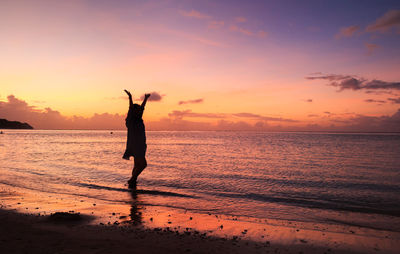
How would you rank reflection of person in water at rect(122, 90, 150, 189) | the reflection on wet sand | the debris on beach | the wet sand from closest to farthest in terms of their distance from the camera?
the wet sand, the debris on beach, the reflection on wet sand, reflection of person in water at rect(122, 90, 150, 189)

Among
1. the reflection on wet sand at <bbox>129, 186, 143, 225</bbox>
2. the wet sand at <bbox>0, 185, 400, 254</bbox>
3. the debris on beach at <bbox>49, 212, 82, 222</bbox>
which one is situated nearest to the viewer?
the wet sand at <bbox>0, 185, 400, 254</bbox>

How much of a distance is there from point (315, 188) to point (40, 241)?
1364 cm

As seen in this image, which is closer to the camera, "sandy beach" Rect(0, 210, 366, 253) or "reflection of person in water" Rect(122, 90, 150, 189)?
"sandy beach" Rect(0, 210, 366, 253)

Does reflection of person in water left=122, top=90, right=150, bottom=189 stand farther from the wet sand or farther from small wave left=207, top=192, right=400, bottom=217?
small wave left=207, top=192, right=400, bottom=217

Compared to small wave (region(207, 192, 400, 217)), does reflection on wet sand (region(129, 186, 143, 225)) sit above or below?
above

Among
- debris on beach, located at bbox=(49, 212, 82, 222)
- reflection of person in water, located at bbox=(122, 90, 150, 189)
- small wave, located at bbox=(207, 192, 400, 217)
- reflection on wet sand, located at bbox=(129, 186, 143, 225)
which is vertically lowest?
small wave, located at bbox=(207, 192, 400, 217)

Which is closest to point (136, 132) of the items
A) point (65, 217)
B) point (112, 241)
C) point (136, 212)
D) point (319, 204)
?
point (136, 212)

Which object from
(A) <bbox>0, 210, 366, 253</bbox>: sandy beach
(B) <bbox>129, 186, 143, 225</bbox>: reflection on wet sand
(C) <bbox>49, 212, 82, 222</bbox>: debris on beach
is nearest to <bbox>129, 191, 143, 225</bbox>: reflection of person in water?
(B) <bbox>129, 186, 143, 225</bbox>: reflection on wet sand

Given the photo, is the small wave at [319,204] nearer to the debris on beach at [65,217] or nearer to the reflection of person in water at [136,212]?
the reflection of person in water at [136,212]

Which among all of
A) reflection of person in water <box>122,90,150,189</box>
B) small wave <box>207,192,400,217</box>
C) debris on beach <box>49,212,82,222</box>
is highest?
reflection of person in water <box>122,90,150,189</box>

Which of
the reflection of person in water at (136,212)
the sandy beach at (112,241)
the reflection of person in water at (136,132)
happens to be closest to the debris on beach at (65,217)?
the sandy beach at (112,241)

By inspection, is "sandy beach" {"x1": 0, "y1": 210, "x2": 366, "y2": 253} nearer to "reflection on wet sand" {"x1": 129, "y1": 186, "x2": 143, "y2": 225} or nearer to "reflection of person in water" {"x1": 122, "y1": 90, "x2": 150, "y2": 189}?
"reflection on wet sand" {"x1": 129, "y1": 186, "x2": 143, "y2": 225}

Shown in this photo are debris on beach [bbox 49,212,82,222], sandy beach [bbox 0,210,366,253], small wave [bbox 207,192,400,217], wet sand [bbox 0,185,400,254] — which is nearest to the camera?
sandy beach [bbox 0,210,366,253]

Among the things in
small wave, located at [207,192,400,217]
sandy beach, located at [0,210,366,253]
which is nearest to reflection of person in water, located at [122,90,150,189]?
small wave, located at [207,192,400,217]
